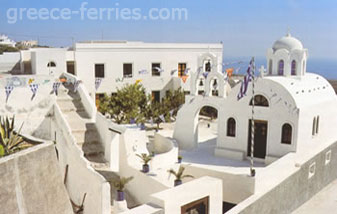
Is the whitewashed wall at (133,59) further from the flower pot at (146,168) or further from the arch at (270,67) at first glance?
the flower pot at (146,168)

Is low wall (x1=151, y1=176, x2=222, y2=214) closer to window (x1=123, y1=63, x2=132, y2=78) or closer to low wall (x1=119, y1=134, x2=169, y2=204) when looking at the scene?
low wall (x1=119, y1=134, x2=169, y2=204)

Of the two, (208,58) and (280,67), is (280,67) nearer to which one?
(280,67)

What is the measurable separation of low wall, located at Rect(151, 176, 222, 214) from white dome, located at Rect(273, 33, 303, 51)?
34.4ft

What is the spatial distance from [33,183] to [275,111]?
1087 cm

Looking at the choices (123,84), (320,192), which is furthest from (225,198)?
(123,84)

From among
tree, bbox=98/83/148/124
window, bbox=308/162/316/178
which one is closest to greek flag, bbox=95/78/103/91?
tree, bbox=98/83/148/124

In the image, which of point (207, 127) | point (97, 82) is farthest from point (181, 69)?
point (97, 82)

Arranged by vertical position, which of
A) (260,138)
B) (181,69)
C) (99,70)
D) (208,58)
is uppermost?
(208,58)

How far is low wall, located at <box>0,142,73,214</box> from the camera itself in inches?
334

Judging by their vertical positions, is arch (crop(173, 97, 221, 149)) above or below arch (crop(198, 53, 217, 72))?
below

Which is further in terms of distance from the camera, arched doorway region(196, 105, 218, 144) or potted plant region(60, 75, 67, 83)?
potted plant region(60, 75, 67, 83)

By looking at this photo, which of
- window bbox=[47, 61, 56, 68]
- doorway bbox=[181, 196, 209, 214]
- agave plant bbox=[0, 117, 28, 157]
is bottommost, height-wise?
doorway bbox=[181, 196, 209, 214]

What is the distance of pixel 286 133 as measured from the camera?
1593 cm

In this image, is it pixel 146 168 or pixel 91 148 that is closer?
pixel 146 168
